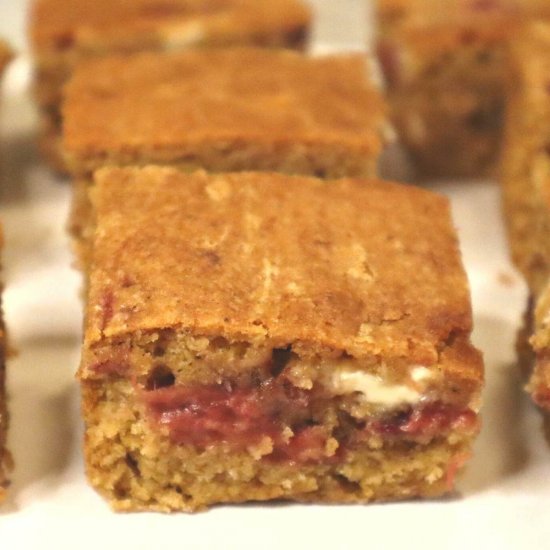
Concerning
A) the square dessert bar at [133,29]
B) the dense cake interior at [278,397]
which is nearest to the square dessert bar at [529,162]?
the dense cake interior at [278,397]

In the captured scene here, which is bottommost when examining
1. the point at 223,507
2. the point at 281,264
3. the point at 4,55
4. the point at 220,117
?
the point at 223,507

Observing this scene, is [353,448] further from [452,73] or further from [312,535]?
[452,73]

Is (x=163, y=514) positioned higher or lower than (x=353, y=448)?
lower

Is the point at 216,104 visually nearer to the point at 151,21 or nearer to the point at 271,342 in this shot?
the point at 151,21

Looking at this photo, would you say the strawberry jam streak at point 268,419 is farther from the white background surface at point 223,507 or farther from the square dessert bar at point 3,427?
the square dessert bar at point 3,427

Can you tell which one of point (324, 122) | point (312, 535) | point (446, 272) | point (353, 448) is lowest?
point (312, 535)

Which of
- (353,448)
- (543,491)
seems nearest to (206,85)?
(353,448)

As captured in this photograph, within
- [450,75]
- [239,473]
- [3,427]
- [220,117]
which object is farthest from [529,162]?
[3,427]
